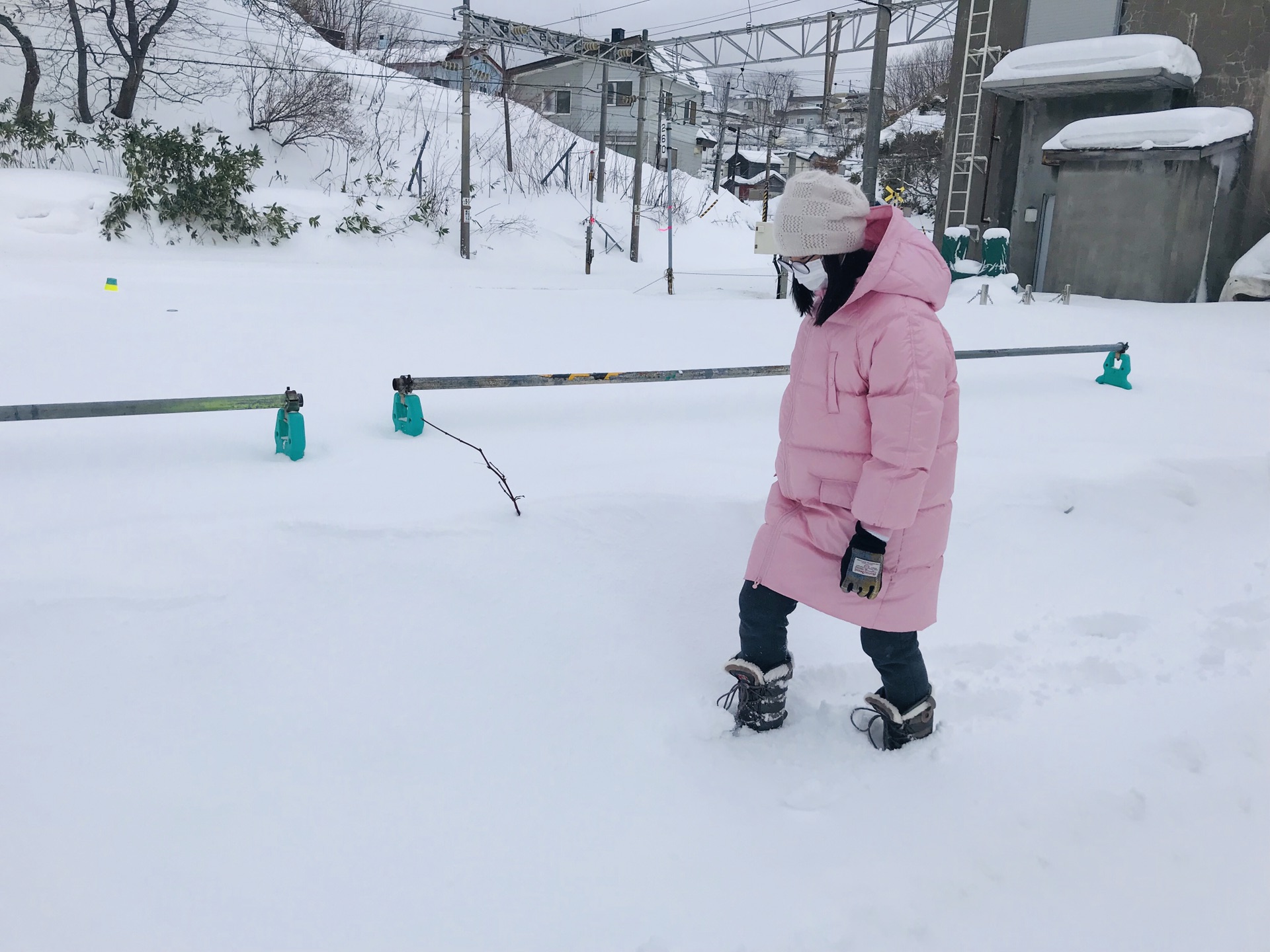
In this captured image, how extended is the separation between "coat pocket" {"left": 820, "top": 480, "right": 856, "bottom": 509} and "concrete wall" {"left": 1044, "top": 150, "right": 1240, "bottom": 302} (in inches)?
529

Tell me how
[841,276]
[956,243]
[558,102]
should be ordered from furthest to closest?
1. [558,102]
2. [956,243]
3. [841,276]

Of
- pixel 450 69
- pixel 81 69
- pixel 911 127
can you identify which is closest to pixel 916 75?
pixel 911 127

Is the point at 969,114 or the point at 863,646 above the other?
the point at 969,114

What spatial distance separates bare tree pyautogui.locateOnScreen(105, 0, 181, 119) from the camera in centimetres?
1870

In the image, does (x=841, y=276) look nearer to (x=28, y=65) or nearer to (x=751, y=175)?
(x=28, y=65)

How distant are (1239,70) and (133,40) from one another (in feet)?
69.5

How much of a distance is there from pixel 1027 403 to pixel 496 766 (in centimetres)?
467

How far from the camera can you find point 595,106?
36.8 m

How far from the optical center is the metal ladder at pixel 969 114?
16266 millimetres

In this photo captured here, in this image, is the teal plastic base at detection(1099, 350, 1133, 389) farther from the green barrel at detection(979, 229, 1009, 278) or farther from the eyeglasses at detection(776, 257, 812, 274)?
the green barrel at detection(979, 229, 1009, 278)

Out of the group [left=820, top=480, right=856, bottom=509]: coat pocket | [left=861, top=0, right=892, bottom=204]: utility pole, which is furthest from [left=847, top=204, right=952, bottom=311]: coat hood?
[left=861, top=0, right=892, bottom=204]: utility pole

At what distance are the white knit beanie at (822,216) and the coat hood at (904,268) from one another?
0.27 ft

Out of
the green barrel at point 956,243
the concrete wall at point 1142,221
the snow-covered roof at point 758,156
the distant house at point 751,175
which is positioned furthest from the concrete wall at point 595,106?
the concrete wall at point 1142,221

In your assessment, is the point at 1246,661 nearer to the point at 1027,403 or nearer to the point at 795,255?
the point at 795,255
